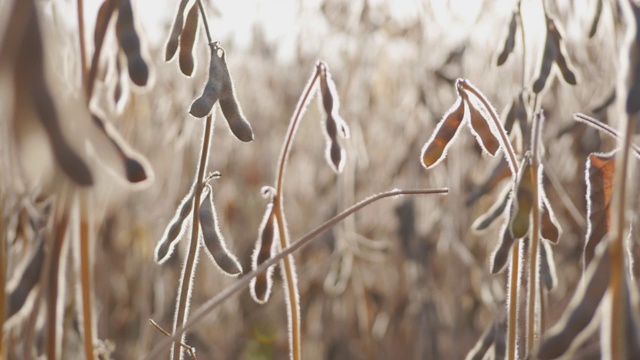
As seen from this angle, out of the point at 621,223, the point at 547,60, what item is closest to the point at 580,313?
the point at 621,223

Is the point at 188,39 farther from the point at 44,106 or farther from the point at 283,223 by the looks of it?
the point at 44,106

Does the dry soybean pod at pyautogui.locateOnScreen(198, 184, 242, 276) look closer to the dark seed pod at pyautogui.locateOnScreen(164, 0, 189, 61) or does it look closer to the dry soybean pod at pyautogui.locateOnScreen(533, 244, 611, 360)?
the dark seed pod at pyautogui.locateOnScreen(164, 0, 189, 61)

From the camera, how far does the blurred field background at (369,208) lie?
6.81 feet

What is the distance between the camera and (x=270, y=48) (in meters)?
3.26

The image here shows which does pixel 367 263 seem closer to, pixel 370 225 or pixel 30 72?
pixel 370 225

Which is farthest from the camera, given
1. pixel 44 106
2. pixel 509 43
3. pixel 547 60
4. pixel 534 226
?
pixel 509 43

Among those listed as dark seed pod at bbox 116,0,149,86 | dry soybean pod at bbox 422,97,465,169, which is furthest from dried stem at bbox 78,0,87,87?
dry soybean pod at bbox 422,97,465,169

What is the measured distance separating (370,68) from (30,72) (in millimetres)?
2238

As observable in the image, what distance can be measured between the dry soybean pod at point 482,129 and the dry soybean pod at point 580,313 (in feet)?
1.19

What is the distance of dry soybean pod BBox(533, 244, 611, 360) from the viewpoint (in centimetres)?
56

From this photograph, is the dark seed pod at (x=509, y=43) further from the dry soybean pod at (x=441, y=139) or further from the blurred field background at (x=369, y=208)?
the blurred field background at (x=369, y=208)

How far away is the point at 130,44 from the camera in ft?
2.79

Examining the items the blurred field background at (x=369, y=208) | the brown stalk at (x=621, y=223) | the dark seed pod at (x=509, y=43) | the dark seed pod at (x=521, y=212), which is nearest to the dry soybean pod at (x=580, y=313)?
the brown stalk at (x=621, y=223)

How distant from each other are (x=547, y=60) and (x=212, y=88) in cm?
41
